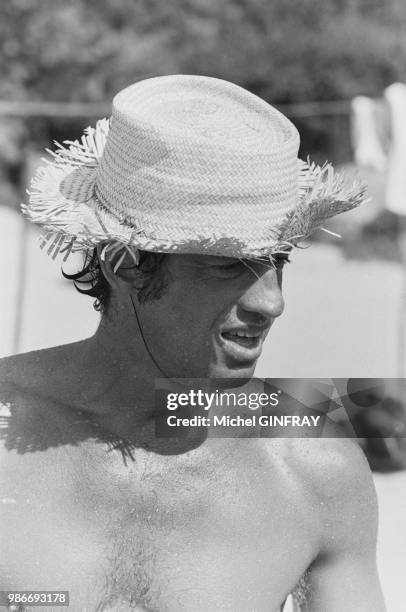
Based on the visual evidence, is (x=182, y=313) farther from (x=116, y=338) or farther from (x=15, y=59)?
(x=15, y=59)

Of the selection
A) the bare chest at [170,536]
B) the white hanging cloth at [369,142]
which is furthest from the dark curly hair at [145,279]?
the white hanging cloth at [369,142]

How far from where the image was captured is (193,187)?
117cm

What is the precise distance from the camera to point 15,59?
21.7ft

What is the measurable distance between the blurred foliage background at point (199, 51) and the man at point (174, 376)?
5177 mm

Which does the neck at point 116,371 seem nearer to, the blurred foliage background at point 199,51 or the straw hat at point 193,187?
the straw hat at point 193,187

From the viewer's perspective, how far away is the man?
3.89 feet

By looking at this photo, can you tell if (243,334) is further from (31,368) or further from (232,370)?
(31,368)

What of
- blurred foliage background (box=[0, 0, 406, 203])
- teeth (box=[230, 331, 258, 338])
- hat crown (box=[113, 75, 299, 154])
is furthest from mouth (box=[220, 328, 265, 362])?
blurred foliage background (box=[0, 0, 406, 203])

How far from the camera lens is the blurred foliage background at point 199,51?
6.62 meters

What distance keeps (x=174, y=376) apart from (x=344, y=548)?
347mm

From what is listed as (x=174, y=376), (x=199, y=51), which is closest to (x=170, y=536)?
(x=174, y=376)

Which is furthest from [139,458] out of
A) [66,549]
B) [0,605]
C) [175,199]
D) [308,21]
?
[308,21]

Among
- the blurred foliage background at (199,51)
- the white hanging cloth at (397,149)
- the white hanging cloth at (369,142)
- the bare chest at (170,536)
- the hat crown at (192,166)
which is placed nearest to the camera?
the hat crown at (192,166)

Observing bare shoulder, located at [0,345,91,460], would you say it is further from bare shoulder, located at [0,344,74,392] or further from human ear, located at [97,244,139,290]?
human ear, located at [97,244,139,290]
